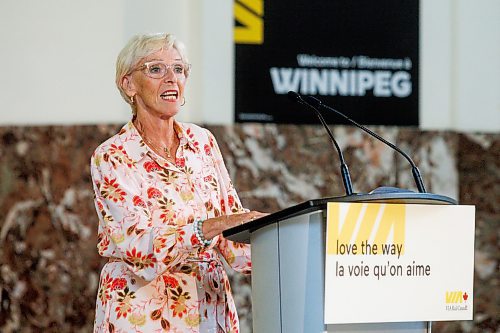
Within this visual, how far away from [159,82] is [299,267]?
1001 millimetres

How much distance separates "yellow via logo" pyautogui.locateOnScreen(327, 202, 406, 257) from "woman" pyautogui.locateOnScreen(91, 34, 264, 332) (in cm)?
51

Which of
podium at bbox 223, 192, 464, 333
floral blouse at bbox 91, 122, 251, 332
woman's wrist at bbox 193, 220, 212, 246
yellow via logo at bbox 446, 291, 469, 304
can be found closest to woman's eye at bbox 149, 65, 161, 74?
floral blouse at bbox 91, 122, 251, 332

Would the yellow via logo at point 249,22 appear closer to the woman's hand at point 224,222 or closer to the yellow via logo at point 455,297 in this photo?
the woman's hand at point 224,222

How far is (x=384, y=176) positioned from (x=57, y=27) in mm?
1823

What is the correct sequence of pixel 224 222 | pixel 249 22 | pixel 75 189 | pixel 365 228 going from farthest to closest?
pixel 249 22, pixel 75 189, pixel 224 222, pixel 365 228

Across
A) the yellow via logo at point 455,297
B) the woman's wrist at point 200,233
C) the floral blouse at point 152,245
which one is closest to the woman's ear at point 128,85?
the floral blouse at point 152,245

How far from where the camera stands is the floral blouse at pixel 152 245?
112 inches

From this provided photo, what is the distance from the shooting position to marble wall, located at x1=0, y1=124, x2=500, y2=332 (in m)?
5.00

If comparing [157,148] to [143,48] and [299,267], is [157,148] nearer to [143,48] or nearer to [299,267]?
[143,48]

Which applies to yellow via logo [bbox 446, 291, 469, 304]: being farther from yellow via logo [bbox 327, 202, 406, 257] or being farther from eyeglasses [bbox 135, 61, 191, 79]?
eyeglasses [bbox 135, 61, 191, 79]

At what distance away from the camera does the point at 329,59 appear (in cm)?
533

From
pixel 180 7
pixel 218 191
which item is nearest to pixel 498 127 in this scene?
pixel 180 7

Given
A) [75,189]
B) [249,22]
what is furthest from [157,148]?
[249,22]

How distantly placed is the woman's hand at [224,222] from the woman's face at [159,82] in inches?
21.3
